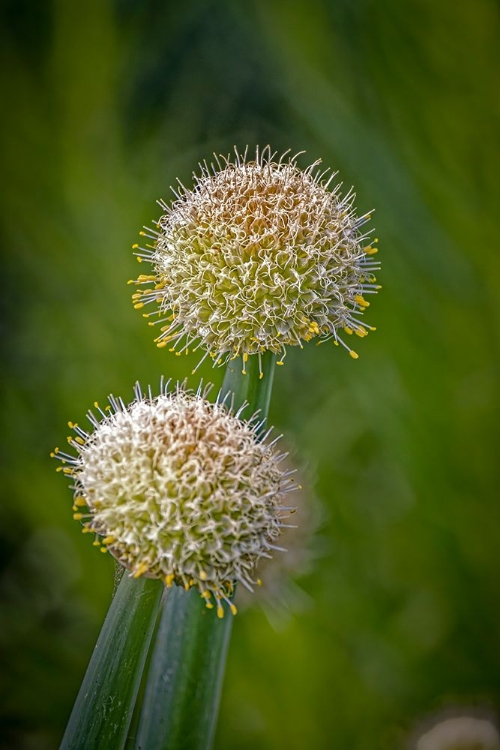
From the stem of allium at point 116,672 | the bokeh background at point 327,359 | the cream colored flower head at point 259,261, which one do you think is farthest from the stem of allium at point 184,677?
the bokeh background at point 327,359

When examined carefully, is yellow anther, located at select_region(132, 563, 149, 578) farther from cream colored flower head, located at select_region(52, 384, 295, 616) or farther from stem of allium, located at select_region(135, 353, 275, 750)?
stem of allium, located at select_region(135, 353, 275, 750)

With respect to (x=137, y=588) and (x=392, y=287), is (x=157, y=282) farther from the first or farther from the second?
(x=392, y=287)

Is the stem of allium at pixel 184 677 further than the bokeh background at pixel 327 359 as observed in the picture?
No

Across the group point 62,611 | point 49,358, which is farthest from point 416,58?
point 62,611

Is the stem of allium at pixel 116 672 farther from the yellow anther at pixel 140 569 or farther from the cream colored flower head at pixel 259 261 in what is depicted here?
the cream colored flower head at pixel 259 261

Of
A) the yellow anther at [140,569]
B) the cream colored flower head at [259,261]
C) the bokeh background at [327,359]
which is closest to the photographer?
the yellow anther at [140,569]

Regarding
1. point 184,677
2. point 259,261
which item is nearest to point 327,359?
point 259,261

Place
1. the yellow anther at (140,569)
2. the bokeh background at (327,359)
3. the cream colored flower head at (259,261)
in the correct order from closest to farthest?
the yellow anther at (140,569)
the cream colored flower head at (259,261)
the bokeh background at (327,359)
